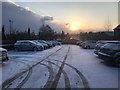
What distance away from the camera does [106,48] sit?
698 inches

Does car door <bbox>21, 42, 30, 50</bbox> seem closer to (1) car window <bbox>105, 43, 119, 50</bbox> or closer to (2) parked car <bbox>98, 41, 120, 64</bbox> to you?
(2) parked car <bbox>98, 41, 120, 64</bbox>

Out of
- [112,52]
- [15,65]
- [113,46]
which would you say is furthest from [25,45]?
[112,52]

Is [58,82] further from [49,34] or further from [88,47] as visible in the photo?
[49,34]

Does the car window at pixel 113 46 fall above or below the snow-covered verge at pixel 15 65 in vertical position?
above

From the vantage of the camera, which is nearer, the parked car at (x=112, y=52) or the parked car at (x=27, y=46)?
the parked car at (x=112, y=52)

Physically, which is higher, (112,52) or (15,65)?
(112,52)

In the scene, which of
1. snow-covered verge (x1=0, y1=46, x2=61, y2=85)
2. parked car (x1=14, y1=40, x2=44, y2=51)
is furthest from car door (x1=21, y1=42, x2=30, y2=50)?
snow-covered verge (x1=0, y1=46, x2=61, y2=85)

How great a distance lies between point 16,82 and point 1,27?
62.0 meters

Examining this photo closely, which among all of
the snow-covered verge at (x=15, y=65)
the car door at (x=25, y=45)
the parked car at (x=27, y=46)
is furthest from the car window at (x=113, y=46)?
the car door at (x=25, y=45)

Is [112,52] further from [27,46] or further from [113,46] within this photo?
[27,46]

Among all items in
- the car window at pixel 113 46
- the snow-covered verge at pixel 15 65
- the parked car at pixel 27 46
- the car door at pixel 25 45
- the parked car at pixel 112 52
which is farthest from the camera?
the car door at pixel 25 45

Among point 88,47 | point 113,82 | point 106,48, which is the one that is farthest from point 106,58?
point 88,47

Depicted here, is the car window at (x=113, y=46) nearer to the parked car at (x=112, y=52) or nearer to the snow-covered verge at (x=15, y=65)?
the parked car at (x=112, y=52)

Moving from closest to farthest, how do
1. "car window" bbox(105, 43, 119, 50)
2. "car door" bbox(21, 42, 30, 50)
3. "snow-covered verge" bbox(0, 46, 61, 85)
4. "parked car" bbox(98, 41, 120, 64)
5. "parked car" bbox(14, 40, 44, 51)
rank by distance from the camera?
"snow-covered verge" bbox(0, 46, 61, 85)
"parked car" bbox(98, 41, 120, 64)
"car window" bbox(105, 43, 119, 50)
"parked car" bbox(14, 40, 44, 51)
"car door" bbox(21, 42, 30, 50)
